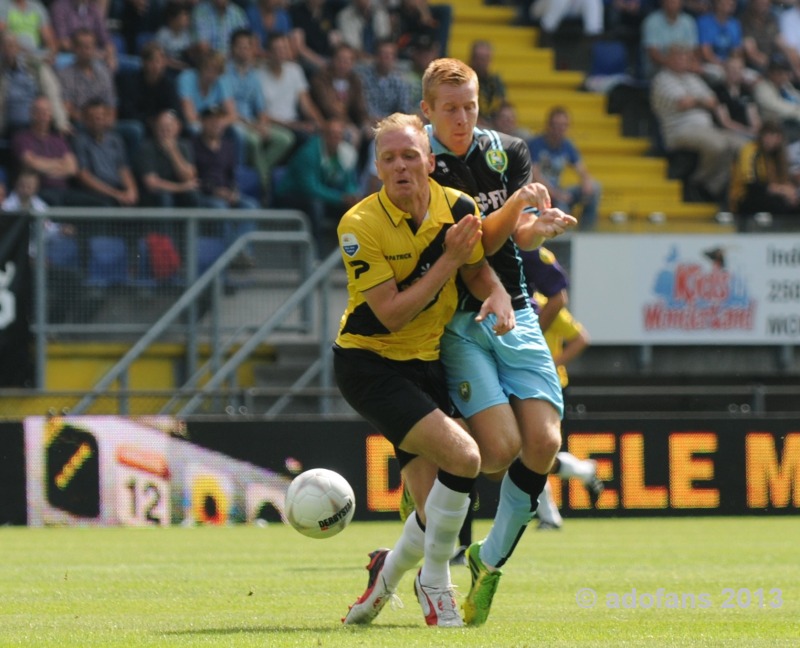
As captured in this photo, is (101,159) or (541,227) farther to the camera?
(101,159)

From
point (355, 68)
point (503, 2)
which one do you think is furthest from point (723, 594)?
point (503, 2)

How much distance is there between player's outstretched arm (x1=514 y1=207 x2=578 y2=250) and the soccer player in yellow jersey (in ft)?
0.63

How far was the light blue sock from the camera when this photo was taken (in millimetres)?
7086

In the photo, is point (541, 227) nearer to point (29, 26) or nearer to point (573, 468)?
point (573, 468)

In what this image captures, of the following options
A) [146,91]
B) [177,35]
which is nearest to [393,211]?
[146,91]

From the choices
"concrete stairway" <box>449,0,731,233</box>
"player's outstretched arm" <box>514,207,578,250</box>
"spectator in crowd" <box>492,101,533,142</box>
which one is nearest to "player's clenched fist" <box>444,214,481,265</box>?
"player's outstretched arm" <box>514,207,578,250</box>

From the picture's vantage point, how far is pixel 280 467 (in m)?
14.3

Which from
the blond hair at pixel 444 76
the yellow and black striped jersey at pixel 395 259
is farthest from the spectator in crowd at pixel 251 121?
the yellow and black striped jersey at pixel 395 259

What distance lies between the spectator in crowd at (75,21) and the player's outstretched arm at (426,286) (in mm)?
10952

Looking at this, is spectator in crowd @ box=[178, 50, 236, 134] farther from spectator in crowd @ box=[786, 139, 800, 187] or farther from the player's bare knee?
the player's bare knee

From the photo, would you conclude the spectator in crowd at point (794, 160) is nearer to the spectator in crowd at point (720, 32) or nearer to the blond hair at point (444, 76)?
the spectator in crowd at point (720, 32)

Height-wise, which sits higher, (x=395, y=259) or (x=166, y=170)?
(x=395, y=259)

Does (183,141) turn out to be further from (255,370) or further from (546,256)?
(546,256)

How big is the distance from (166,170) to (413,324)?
9.47m
